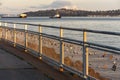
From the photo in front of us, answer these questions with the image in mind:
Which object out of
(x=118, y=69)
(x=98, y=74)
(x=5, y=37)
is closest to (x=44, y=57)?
(x=98, y=74)

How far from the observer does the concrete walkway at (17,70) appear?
12.4 meters

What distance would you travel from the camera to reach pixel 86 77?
11.6 meters

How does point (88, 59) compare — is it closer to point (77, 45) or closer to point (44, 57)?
point (77, 45)

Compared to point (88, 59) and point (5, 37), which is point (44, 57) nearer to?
point (88, 59)

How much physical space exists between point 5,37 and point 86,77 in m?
14.6

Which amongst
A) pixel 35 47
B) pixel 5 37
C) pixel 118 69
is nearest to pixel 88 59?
pixel 118 69

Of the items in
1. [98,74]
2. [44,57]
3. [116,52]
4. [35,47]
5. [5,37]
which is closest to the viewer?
[116,52]

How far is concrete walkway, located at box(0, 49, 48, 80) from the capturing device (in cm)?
1240

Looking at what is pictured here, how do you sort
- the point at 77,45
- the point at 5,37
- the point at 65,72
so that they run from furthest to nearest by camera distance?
1. the point at 5,37
2. the point at 65,72
3. the point at 77,45

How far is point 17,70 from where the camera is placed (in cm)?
1399

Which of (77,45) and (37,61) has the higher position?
(77,45)

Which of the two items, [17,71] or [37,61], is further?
[37,61]

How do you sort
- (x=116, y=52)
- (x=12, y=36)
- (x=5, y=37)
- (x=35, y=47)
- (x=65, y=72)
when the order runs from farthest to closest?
(x=5, y=37) < (x=12, y=36) < (x=35, y=47) < (x=65, y=72) < (x=116, y=52)

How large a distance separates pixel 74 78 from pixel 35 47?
5.69 metres
